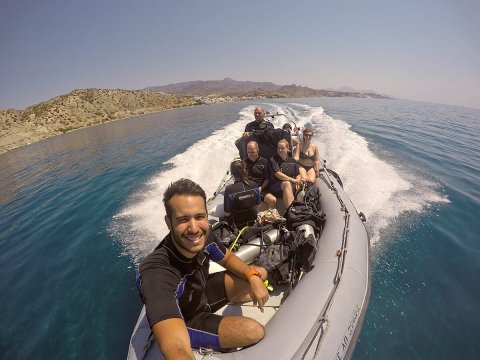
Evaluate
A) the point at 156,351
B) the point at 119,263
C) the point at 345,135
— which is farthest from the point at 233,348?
the point at 345,135

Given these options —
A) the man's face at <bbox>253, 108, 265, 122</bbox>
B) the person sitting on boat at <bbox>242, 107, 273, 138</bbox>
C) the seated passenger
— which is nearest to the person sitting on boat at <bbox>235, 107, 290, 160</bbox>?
the seated passenger

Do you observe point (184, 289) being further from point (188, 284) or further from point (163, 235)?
point (163, 235)

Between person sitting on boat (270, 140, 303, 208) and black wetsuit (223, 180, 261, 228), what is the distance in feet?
2.96

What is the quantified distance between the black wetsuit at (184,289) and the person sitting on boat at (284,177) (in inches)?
95.7

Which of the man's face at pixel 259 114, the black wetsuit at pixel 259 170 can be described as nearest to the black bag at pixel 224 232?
the black wetsuit at pixel 259 170

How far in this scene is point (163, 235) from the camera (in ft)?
16.3

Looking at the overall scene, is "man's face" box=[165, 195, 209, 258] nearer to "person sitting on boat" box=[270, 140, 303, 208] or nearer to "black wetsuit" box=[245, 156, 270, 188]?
"person sitting on boat" box=[270, 140, 303, 208]

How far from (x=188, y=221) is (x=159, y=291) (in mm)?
500

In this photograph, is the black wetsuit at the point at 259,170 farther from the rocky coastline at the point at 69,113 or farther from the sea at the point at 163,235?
the rocky coastline at the point at 69,113

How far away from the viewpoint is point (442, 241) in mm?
4461

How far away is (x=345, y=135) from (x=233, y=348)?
10779 mm

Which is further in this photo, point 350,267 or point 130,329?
point 130,329

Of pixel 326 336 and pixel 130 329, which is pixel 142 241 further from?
pixel 326 336

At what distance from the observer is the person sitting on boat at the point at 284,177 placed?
4562 millimetres
